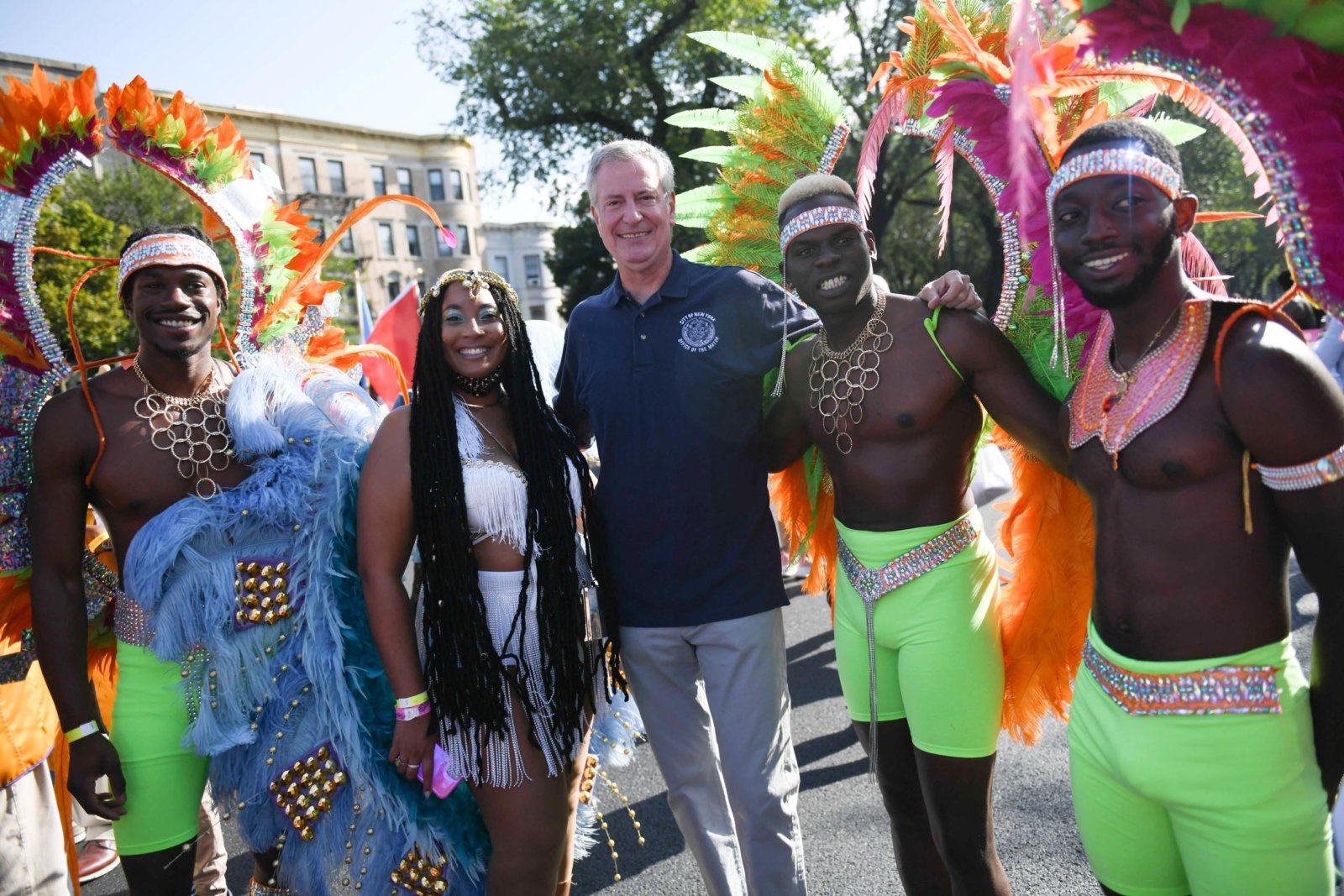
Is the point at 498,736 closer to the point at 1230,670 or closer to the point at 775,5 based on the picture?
the point at 1230,670

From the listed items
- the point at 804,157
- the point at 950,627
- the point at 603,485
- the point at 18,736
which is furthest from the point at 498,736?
the point at 804,157

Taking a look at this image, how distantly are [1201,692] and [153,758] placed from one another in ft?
8.66

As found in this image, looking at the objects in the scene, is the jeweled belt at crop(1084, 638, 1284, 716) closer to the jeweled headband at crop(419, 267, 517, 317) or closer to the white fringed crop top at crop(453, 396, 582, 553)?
the white fringed crop top at crop(453, 396, 582, 553)

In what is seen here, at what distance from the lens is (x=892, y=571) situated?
2516mm

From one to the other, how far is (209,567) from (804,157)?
2.28 meters

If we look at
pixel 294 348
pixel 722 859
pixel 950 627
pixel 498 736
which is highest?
pixel 294 348

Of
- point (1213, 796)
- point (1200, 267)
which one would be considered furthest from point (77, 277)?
point (1213, 796)

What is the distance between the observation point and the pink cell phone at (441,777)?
8.05 ft

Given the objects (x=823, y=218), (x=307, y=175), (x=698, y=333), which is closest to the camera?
(x=823, y=218)

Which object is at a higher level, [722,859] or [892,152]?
[892,152]

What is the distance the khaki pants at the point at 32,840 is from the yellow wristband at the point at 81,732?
0.37 metres

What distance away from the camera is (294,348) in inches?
127

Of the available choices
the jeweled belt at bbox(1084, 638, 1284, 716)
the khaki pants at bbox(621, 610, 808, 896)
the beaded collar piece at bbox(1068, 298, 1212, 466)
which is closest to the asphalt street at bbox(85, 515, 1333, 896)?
the khaki pants at bbox(621, 610, 808, 896)

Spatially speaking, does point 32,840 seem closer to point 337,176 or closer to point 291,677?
point 291,677
